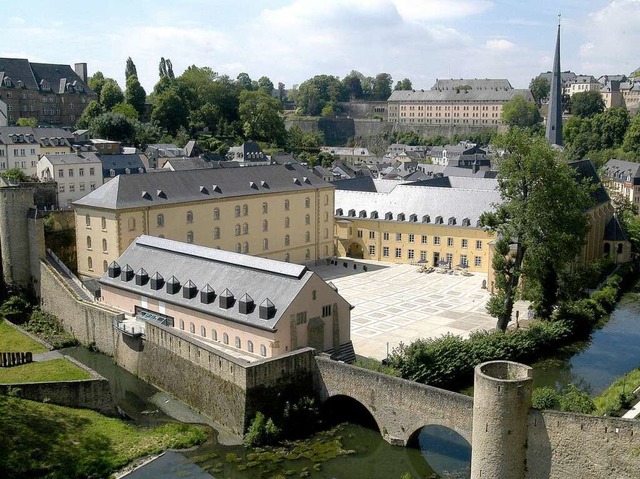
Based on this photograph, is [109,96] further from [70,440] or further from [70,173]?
[70,440]

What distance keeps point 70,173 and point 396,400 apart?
4469cm

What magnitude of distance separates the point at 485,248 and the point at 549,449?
35166mm

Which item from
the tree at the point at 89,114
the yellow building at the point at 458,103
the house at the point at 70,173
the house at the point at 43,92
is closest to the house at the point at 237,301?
the house at the point at 70,173

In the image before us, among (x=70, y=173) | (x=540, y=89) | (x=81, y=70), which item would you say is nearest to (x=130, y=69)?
(x=81, y=70)

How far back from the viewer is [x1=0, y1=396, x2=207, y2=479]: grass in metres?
24.7

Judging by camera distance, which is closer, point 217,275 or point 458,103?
point 217,275

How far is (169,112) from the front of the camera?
107 meters

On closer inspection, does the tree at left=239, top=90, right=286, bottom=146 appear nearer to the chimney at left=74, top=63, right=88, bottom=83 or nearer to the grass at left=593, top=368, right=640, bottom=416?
the chimney at left=74, top=63, right=88, bottom=83

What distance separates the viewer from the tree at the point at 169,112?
347 ft

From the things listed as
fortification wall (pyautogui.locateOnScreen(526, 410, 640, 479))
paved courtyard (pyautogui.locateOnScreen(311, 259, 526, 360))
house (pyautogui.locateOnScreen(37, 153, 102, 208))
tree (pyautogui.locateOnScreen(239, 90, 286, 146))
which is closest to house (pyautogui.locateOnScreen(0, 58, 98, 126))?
tree (pyautogui.locateOnScreen(239, 90, 286, 146))

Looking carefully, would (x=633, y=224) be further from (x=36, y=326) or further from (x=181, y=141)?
(x=181, y=141)

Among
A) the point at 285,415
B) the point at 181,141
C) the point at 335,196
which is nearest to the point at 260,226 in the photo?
the point at 335,196

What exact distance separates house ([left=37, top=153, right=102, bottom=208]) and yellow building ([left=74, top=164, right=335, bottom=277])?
15.0m

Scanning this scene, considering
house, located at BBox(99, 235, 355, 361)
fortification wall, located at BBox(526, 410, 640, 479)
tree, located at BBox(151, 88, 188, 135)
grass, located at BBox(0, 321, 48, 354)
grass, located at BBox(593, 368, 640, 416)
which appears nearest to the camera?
fortification wall, located at BBox(526, 410, 640, 479)
